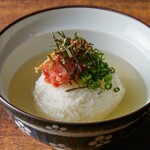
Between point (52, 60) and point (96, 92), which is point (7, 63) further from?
point (96, 92)

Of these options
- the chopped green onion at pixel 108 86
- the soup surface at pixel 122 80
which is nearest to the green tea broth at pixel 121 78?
the soup surface at pixel 122 80

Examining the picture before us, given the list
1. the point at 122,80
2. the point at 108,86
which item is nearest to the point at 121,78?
the point at 122,80

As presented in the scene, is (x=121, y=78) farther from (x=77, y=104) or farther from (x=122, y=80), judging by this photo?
(x=77, y=104)

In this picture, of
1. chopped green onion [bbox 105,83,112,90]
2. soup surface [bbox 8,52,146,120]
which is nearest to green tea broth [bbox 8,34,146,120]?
soup surface [bbox 8,52,146,120]

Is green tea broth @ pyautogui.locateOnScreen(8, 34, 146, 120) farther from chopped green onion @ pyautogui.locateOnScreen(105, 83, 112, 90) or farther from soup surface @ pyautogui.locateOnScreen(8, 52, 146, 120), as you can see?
chopped green onion @ pyautogui.locateOnScreen(105, 83, 112, 90)

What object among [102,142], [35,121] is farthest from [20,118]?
[102,142]

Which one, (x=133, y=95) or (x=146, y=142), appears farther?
(x=133, y=95)
